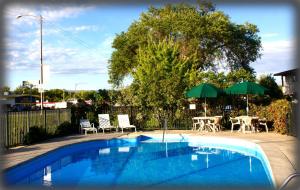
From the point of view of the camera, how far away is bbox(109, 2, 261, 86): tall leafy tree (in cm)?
2764

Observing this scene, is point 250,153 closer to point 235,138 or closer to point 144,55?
point 235,138

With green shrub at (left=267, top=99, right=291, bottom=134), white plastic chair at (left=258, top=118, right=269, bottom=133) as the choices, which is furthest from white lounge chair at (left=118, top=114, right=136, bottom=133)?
green shrub at (left=267, top=99, right=291, bottom=134)

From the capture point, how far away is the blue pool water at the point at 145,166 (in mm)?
8242

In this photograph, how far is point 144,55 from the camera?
23.9 metres

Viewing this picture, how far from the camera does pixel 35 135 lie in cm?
1311

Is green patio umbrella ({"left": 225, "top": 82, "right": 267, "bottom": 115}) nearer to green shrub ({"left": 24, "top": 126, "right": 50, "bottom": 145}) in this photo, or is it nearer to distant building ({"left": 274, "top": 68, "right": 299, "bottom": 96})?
green shrub ({"left": 24, "top": 126, "right": 50, "bottom": 145})

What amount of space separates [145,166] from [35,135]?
469 cm

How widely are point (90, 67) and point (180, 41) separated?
7.35m

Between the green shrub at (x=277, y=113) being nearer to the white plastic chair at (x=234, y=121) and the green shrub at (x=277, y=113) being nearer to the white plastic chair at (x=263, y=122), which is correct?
the white plastic chair at (x=263, y=122)

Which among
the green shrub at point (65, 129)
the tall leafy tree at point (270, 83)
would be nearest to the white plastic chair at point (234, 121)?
the green shrub at point (65, 129)

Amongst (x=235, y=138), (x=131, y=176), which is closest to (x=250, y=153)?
(x=235, y=138)

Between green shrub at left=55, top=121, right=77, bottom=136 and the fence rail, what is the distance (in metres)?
0.18

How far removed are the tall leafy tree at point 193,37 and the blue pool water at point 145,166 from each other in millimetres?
13072

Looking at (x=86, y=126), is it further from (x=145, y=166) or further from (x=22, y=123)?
(x=145, y=166)
